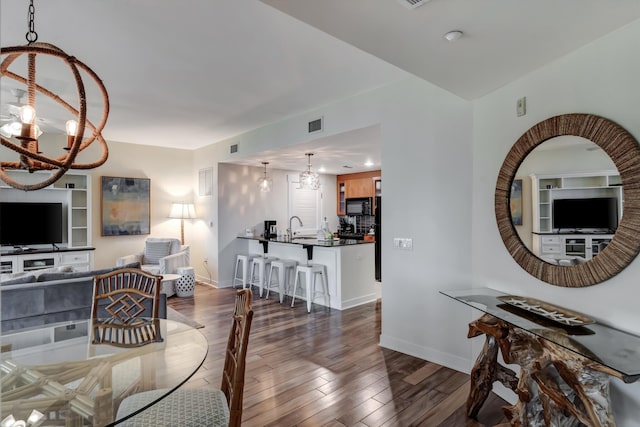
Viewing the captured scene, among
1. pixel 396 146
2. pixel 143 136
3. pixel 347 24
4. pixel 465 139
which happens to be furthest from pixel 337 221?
pixel 347 24

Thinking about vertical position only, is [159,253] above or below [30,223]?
below

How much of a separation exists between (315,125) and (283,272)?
2.29 m

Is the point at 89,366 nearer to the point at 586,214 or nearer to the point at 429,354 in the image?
the point at 429,354

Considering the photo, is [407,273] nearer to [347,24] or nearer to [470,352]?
[470,352]

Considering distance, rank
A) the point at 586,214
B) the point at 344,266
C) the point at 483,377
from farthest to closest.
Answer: the point at 344,266, the point at 483,377, the point at 586,214

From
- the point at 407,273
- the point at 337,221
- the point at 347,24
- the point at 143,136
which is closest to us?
the point at 347,24

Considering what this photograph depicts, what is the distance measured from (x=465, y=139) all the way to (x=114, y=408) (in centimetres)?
300

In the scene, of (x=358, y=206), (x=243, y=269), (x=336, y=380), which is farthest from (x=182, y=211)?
(x=336, y=380)

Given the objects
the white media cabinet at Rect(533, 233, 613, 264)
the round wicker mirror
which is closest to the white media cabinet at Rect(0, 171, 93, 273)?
the round wicker mirror

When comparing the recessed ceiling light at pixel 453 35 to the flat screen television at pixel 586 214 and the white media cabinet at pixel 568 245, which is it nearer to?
the flat screen television at pixel 586 214

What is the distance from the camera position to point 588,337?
179cm

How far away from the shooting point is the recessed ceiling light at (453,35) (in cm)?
184

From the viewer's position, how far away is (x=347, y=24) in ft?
5.74

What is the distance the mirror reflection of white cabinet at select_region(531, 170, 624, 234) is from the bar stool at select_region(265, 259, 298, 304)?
376 centimetres
